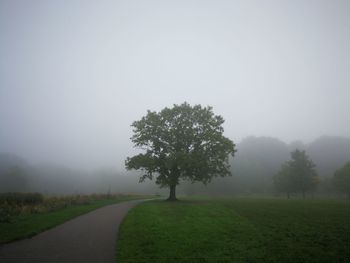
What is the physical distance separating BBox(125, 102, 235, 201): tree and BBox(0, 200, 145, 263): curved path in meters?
19.3

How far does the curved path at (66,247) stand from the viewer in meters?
8.88

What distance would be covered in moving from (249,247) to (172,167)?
23.8 meters

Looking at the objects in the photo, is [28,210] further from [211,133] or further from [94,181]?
[94,181]

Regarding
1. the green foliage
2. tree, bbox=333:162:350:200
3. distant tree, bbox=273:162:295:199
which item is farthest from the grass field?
tree, bbox=333:162:350:200

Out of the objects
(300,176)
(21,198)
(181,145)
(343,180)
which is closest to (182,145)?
(181,145)

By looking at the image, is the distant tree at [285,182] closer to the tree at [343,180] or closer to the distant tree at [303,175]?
the distant tree at [303,175]


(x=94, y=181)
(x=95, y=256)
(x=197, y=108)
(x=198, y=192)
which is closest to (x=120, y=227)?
(x=95, y=256)

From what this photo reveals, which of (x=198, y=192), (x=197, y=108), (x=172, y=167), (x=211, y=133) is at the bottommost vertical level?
(x=198, y=192)

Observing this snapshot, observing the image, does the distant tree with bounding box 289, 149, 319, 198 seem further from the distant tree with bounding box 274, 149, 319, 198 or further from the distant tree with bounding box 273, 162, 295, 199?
the distant tree with bounding box 273, 162, 295, 199

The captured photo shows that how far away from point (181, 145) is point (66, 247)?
25.6 meters

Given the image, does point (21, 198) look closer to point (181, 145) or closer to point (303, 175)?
point (181, 145)

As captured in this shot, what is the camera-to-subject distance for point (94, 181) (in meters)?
163

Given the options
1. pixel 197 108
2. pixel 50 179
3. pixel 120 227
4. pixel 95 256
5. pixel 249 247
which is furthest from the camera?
pixel 50 179

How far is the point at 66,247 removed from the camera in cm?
1035
